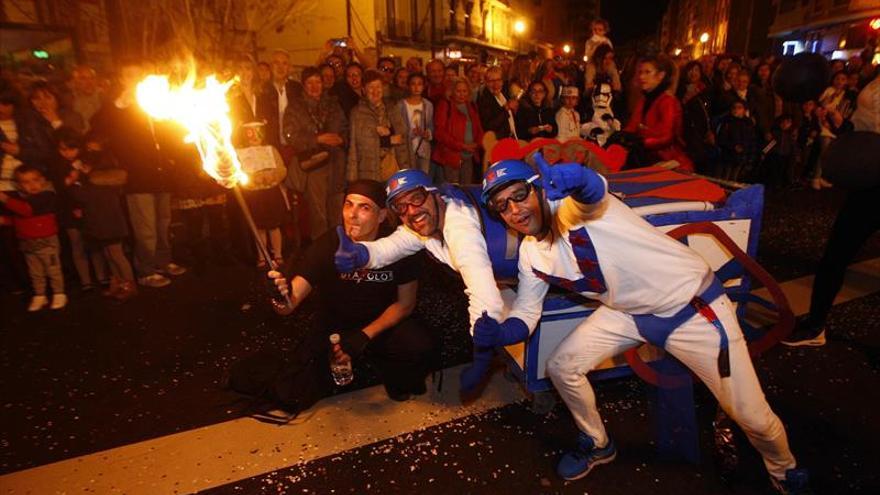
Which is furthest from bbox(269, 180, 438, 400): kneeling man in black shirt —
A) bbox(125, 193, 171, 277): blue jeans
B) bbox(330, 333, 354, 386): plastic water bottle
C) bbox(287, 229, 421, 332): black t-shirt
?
bbox(125, 193, 171, 277): blue jeans

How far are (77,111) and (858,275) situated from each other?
975 centimetres

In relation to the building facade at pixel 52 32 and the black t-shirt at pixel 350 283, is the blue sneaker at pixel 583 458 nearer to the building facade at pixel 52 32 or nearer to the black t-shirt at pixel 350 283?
the black t-shirt at pixel 350 283

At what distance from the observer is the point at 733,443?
9.30ft

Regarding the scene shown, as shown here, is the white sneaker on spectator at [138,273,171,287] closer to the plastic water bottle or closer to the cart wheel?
the plastic water bottle

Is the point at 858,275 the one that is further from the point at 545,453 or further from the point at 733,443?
the point at 545,453

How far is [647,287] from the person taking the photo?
2.48m

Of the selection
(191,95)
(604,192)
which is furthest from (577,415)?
(191,95)

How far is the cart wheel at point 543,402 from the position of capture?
11.2ft

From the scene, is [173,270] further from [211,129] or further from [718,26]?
[718,26]

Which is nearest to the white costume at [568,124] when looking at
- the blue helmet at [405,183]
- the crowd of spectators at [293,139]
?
the crowd of spectators at [293,139]

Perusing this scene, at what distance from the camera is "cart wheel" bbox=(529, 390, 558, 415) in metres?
3.42

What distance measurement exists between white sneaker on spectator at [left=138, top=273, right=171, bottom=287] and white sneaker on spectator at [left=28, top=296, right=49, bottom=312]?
2.93 ft

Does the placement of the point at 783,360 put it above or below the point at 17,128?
below

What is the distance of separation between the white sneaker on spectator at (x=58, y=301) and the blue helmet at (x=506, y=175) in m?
5.17
